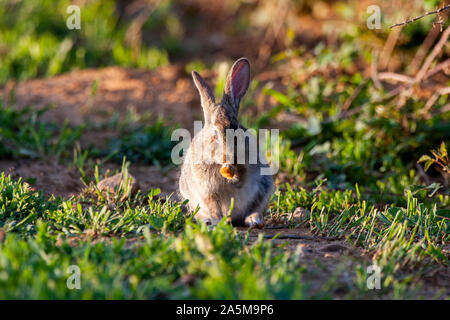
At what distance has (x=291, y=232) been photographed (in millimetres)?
4223

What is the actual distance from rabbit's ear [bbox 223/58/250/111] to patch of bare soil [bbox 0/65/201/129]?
2.76 m

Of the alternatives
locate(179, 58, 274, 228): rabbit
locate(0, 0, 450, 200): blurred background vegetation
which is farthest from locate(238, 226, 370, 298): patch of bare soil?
locate(0, 0, 450, 200): blurred background vegetation

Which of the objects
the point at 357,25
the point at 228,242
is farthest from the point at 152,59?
the point at 228,242

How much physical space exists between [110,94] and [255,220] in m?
4.17

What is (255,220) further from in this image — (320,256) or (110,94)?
(110,94)

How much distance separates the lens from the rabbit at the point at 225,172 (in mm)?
4039

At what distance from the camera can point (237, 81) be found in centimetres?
435

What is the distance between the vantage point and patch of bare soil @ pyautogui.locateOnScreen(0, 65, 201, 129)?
23.8ft

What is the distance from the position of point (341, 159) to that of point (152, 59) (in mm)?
4001

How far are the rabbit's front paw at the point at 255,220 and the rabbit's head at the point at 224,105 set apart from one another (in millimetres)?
492

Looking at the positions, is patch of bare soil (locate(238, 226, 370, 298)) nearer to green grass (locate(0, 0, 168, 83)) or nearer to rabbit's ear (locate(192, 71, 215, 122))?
rabbit's ear (locate(192, 71, 215, 122))

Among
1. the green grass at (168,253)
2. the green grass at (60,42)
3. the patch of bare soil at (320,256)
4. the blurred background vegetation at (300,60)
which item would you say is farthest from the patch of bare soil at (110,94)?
the patch of bare soil at (320,256)

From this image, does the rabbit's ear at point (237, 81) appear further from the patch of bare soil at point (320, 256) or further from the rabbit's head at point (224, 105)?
the patch of bare soil at point (320, 256)
